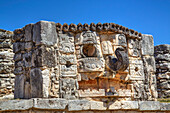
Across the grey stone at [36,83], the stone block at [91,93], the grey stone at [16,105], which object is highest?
the grey stone at [36,83]

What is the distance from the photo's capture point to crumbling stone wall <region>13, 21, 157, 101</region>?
25.0 feet

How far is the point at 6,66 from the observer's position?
12.0m

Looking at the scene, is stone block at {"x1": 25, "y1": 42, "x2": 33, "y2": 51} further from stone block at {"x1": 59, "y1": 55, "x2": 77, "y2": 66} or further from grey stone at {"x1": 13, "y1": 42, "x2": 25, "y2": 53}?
stone block at {"x1": 59, "y1": 55, "x2": 77, "y2": 66}

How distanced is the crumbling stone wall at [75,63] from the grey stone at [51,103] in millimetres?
261

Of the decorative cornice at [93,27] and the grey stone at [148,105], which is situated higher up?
the decorative cornice at [93,27]

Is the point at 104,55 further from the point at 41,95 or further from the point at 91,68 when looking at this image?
the point at 41,95

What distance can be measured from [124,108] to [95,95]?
1.01 metres

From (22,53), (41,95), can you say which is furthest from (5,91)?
(41,95)

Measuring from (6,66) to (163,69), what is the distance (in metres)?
7.78

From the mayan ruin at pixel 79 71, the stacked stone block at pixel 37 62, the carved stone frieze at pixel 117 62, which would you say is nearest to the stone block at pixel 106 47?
the mayan ruin at pixel 79 71

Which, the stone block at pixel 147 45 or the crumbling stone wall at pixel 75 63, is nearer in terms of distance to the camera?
the crumbling stone wall at pixel 75 63

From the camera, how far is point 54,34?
26.1 feet

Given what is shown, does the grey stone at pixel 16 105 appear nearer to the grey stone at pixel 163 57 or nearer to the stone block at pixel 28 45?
the stone block at pixel 28 45

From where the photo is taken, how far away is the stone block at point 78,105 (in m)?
7.34
